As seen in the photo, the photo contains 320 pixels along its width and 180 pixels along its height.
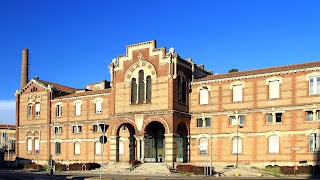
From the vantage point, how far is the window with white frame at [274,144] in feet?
165

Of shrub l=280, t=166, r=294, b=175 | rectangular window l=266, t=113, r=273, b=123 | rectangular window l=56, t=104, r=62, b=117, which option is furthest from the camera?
rectangular window l=56, t=104, r=62, b=117

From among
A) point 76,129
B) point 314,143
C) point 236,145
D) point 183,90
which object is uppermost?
point 183,90

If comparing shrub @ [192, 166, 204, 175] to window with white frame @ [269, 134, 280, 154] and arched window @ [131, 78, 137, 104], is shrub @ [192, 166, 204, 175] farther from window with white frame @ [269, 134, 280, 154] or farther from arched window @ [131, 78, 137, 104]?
arched window @ [131, 78, 137, 104]

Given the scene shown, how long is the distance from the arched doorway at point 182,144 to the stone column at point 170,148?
329cm

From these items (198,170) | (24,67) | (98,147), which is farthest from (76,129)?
(198,170)

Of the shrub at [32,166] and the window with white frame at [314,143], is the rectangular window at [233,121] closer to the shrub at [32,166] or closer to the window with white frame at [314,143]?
the window with white frame at [314,143]

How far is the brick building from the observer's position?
163 ft

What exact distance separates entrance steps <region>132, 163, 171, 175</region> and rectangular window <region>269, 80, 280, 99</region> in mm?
15066

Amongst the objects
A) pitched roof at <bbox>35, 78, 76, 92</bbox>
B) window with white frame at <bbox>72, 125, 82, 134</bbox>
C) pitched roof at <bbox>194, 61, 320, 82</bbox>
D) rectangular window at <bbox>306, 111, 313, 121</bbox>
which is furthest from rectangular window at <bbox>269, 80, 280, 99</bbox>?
pitched roof at <bbox>35, 78, 76, 92</bbox>

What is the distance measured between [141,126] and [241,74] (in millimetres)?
14188

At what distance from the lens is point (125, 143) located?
61.8 m

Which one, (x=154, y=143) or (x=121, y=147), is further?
(x=121, y=147)

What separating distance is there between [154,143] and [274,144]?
16.3 metres

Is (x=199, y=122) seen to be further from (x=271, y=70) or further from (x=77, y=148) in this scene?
(x=77, y=148)
